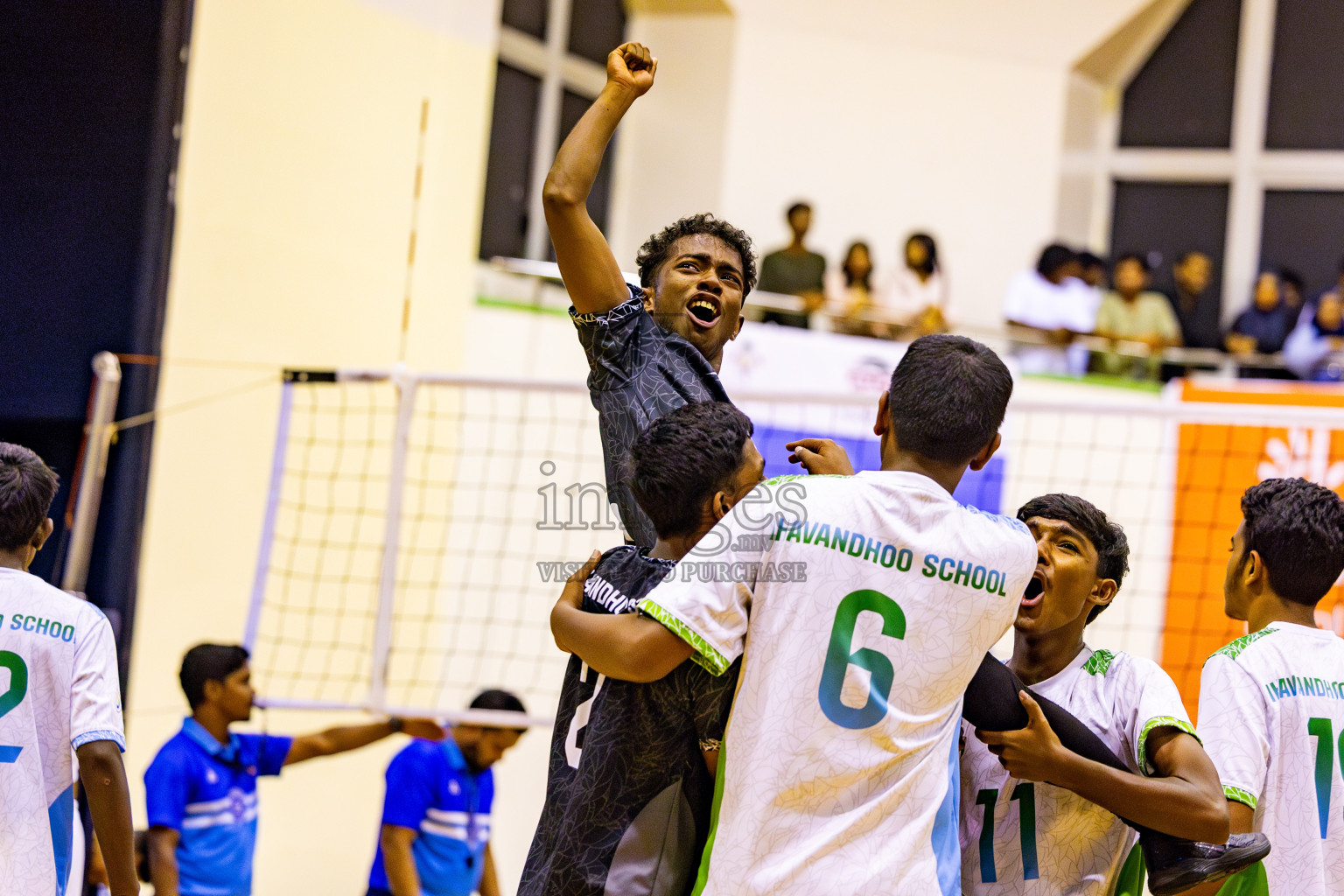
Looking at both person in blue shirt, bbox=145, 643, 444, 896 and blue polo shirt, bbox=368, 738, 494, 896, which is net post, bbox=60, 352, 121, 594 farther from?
blue polo shirt, bbox=368, 738, 494, 896

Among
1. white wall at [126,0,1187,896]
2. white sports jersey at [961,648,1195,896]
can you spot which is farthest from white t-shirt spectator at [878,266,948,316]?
white sports jersey at [961,648,1195,896]

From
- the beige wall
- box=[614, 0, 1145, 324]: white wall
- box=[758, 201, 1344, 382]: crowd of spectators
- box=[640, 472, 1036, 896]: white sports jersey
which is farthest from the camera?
box=[614, 0, 1145, 324]: white wall

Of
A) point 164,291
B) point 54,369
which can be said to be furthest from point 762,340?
point 54,369

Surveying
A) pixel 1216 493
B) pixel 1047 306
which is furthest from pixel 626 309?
pixel 1047 306

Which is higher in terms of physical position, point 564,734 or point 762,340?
point 762,340

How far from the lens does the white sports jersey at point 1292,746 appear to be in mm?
2734

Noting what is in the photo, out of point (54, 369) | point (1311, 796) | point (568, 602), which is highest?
point (54, 369)

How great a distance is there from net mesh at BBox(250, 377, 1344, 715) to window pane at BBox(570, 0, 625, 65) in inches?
164

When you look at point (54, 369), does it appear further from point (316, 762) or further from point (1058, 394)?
point (1058, 394)

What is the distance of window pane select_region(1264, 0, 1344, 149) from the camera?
1262cm

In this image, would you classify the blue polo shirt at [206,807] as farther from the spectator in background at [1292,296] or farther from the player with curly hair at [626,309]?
the spectator in background at [1292,296]

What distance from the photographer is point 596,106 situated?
8.43ft

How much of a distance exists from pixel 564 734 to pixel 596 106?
115 centimetres

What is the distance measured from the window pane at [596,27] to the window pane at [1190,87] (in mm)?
5091
